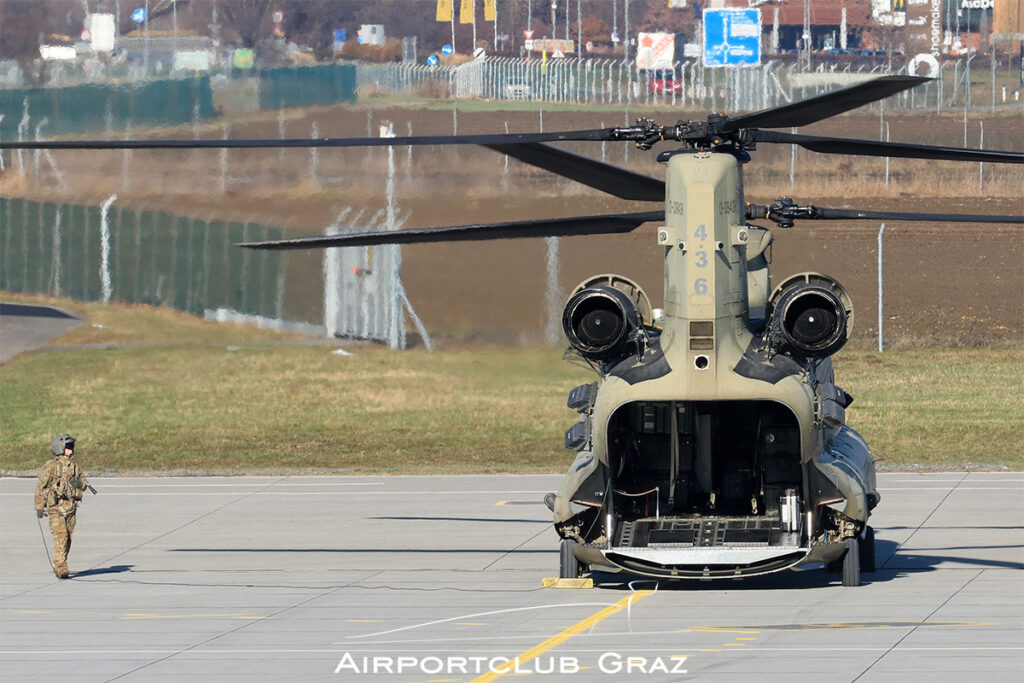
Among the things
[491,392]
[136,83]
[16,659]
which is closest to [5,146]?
[16,659]

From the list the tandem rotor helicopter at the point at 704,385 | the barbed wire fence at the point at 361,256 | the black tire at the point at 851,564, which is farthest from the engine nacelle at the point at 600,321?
the barbed wire fence at the point at 361,256

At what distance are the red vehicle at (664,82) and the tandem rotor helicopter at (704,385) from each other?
30.5 metres

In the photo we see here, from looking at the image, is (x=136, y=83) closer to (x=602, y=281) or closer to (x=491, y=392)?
(x=491, y=392)

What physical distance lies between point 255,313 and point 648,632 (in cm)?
2849

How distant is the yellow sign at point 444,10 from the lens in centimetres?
5075

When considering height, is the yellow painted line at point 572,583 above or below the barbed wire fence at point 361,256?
below

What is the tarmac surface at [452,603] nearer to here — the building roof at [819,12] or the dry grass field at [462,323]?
the dry grass field at [462,323]

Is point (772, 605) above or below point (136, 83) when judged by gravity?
below

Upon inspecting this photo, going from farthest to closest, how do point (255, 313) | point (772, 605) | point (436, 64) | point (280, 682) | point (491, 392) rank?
point (436, 64)
point (255, 313)
point (491, 392)
point (772, 605)
point (280, 682)

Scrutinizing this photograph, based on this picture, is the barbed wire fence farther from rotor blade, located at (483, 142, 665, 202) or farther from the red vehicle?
rotor blade, located at (483, 142, 665, 202)

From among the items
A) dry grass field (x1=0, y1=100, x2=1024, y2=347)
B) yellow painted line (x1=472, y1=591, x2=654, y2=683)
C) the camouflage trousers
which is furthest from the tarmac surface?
dry grass field (x1=0, y1=100, x2=1024, y2=347)

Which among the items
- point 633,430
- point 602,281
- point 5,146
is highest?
point 5,146

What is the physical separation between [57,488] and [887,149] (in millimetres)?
Result: 11978

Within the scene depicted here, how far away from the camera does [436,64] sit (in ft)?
163
